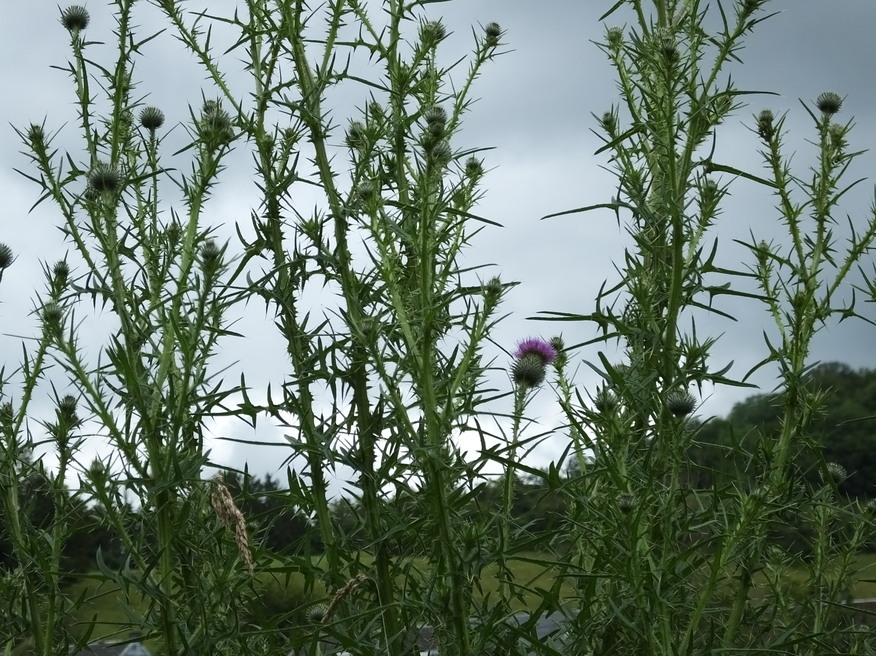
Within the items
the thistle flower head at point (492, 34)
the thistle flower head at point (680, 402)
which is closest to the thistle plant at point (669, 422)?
the thistle flower head at point (680, 402)

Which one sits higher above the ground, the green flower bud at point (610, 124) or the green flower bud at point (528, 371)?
the green flower bud at point (610, 124)

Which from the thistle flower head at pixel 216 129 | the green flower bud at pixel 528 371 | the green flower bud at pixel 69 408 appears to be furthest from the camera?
the green flower bud at pixel 69 408

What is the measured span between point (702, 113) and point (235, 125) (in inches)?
45.1

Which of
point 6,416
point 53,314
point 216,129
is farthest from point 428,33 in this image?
point 6,416

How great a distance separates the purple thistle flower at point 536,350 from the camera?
8.45ft

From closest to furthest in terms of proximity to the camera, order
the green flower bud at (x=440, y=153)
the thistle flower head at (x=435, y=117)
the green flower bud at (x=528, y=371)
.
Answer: the green flower bud at (x=440, y=153), the thistle flower head at (x=435, y=117), the green flower bud at (x=528, y=371)

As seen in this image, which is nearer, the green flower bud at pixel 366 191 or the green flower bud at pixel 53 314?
the green flower bud at pixel 366 191

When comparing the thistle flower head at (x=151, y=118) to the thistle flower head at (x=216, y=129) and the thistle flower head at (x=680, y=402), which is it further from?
the thistle flower head at (x=680, y=402)

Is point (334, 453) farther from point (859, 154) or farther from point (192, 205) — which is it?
point (859, 154)

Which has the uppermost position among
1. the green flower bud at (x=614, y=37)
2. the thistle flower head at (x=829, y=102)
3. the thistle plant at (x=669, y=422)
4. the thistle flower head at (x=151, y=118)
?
the green flower bud at (x=614, y=37)

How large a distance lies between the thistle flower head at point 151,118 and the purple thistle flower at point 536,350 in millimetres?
1194

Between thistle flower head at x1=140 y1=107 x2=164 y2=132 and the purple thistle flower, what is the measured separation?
3.92 ft

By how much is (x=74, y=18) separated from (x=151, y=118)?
0.37 m

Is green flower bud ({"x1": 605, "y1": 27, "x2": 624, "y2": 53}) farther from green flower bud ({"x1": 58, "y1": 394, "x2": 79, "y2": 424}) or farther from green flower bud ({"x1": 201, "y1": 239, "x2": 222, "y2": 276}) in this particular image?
green flower bud ({"x1": 58, "y1": 394, "x2": 79, "y2": 424})
